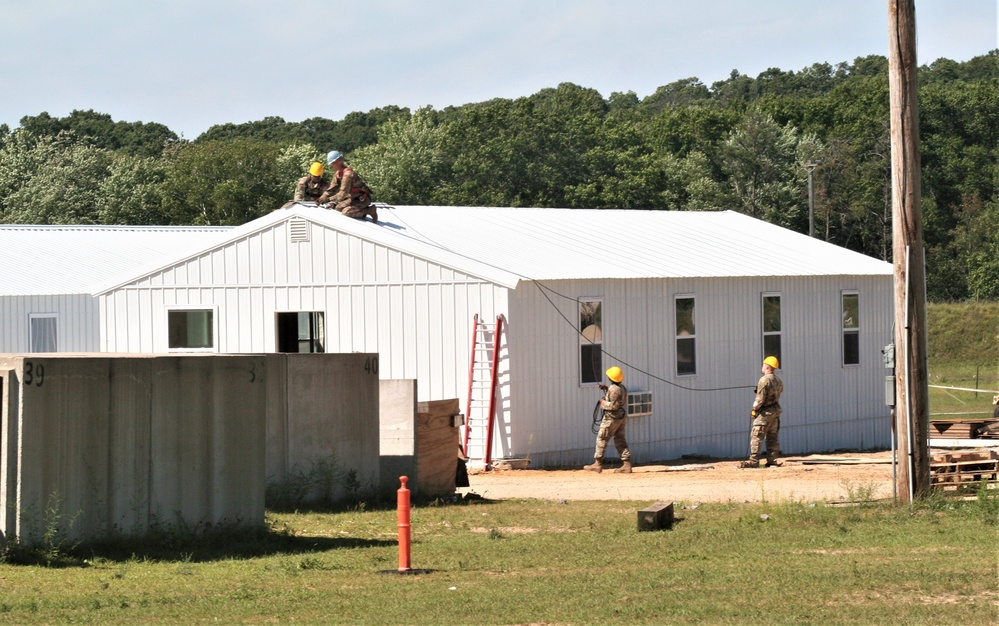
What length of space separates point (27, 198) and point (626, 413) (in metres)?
49.8

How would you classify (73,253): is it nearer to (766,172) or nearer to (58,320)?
(58,320)

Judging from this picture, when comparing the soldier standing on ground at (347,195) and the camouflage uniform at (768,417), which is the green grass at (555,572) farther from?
the soldier standing on ground at (347,195)

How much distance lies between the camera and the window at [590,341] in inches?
944

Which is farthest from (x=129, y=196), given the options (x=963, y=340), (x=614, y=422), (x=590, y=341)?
(x=614, y=422)

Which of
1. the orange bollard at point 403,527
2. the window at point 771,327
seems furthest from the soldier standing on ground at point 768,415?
the orange bollard at point 403,527

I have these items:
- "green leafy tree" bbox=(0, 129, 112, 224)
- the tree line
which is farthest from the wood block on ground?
"green leafy tree" bbox=(0, 129, 112, 224)

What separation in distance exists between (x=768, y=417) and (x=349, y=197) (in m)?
7.82

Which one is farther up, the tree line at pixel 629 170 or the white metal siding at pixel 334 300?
the tree line at pixel 629 170

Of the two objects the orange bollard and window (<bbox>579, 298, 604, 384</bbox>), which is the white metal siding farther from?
the orange bollard

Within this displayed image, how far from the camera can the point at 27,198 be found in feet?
219

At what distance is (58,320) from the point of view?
1356 inches

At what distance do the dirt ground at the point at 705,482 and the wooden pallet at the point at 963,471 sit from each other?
0.67 m

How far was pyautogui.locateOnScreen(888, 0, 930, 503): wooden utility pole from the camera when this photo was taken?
16.1 m

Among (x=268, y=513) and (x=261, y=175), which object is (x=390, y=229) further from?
(x=261, y=175)
